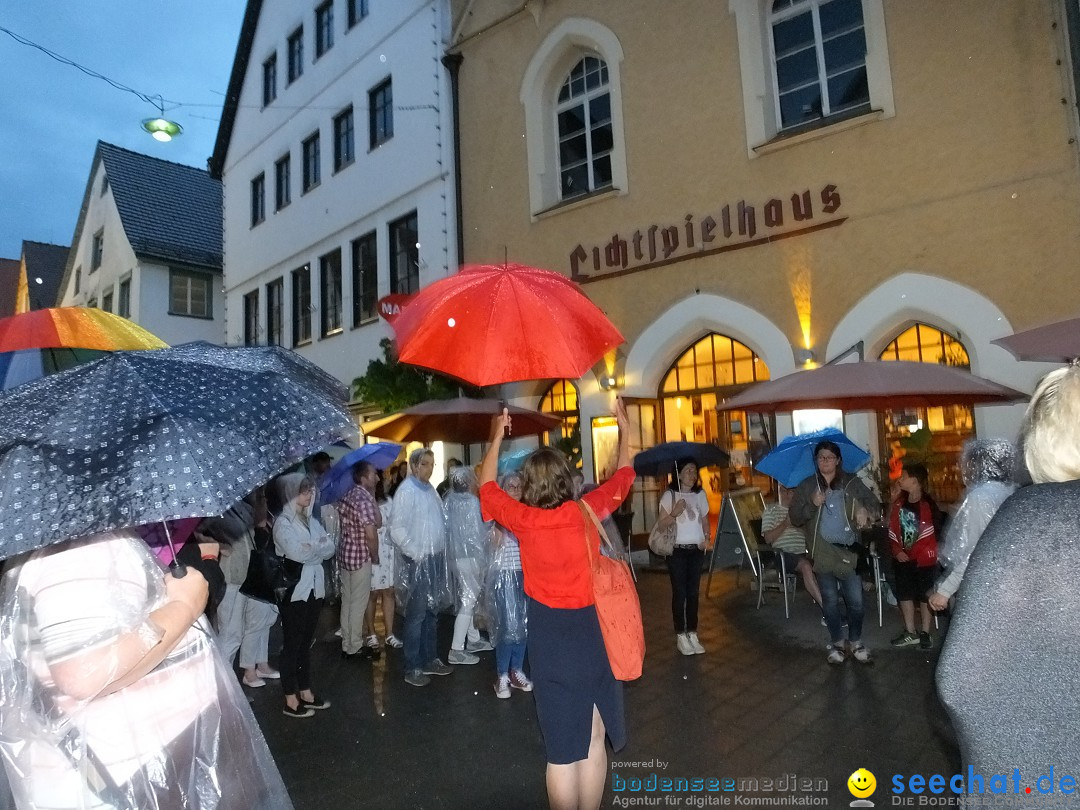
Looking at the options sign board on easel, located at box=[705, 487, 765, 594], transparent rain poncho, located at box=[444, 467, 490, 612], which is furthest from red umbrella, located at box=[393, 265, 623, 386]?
sign board on easel, located at box=[705, 487, 765, 594]

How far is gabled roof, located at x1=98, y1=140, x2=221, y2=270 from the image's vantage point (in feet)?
77.2

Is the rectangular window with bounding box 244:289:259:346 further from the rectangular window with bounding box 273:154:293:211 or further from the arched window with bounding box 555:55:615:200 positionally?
the arched window with bounding box 555:55:615:200

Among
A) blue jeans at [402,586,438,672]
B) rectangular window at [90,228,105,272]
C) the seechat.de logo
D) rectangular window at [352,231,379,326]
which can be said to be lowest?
the seechat.de logo

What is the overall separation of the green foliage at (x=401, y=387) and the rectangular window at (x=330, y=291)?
361 centimetres

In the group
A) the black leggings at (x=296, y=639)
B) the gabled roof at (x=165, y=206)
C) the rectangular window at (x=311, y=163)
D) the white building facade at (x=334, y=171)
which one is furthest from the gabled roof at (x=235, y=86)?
the black leggings at (x=296, y=639)

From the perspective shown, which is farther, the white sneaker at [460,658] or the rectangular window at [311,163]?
the rectangular window at [311,163]

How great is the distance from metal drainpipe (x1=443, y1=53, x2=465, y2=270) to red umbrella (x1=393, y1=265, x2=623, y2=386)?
32.9ft

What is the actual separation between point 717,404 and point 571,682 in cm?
795

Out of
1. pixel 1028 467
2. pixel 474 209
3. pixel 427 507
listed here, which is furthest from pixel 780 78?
pixel 1028 467

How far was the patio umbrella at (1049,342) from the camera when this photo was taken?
484cm

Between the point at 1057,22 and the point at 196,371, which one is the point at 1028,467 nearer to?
the point at 196,371

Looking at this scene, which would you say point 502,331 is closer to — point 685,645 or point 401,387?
point 685,645

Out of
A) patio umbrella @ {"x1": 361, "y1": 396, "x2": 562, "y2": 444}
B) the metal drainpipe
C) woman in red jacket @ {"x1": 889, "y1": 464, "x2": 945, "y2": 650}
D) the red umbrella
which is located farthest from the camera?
the metal drainpipe

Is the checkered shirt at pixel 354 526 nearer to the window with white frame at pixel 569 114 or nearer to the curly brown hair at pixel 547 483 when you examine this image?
the curly brown hair at pixel 547 483
